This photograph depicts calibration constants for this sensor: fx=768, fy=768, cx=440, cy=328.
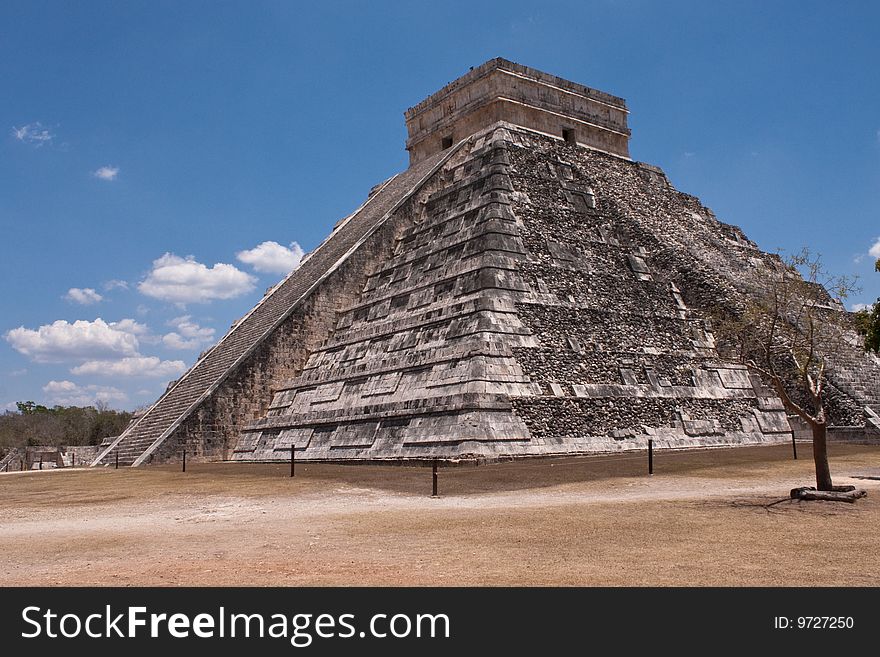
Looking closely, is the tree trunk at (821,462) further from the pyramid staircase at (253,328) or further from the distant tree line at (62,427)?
the distant tree line at (62,427)

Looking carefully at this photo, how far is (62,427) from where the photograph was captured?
50625 millimetres

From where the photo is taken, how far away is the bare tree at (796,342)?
9.52 m

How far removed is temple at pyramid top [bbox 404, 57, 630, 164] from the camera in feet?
82.4

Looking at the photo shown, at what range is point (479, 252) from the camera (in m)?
18.2

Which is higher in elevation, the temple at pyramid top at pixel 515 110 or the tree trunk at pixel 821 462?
the temple at pyramid top at pixel 515 110

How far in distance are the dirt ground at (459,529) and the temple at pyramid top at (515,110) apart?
14908 millimetres

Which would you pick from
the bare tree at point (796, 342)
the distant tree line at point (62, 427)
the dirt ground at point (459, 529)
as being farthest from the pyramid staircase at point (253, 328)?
the distant tree line at point (62, 427)

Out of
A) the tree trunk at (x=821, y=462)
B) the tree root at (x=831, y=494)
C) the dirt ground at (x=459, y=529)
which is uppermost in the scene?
the tree trunk at (x=821, y=462)

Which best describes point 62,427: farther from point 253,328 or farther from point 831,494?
point 831,494

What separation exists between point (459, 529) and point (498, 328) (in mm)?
8902

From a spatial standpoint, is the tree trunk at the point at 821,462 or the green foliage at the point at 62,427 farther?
the green foliage at the point at 62,427

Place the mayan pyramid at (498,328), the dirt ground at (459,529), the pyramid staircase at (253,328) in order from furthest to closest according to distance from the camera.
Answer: the pyramid staircase at (253,328), the mayan pyramid at (498,328), the dirt ground at (459,529)

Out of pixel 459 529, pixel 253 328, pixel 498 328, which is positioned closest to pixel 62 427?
pixel 253 328
